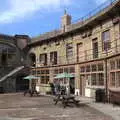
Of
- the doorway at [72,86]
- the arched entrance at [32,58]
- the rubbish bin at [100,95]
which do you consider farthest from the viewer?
the arched entrance at [32,58]

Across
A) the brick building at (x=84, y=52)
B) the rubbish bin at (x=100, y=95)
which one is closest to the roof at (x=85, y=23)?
the brick building at (x=84, y=52)

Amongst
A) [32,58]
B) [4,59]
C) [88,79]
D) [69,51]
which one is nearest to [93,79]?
[88,79]

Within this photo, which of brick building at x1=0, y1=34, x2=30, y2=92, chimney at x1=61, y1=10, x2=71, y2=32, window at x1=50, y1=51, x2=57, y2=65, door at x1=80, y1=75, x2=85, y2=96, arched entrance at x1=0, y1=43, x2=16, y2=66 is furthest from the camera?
arched entrance at x1=0, y1=43, x2=16, y2=66

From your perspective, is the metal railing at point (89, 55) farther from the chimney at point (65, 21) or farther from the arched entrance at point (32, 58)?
the arched entrance at point (32, 58)

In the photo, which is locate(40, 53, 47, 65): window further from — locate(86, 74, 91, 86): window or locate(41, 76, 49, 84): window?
locate(86, 74, 91, 86): window

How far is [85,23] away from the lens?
32906mm

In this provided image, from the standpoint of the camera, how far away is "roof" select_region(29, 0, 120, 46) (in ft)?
86.6

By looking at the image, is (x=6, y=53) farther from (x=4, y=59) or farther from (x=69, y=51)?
(x=69, y=51)

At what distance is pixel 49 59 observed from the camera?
41719 mm

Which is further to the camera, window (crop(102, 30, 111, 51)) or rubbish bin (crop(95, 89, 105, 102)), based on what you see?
window (crop(102, 30, 111, 51))

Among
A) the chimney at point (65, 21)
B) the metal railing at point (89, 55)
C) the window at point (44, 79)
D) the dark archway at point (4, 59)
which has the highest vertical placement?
the chimney at point (65, 21)

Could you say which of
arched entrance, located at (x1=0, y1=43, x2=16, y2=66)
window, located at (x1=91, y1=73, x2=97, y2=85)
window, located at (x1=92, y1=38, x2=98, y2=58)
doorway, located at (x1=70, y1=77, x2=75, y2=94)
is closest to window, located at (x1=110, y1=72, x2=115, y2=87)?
window, located at (x1=91, y1=73, x2=97, y2=85)

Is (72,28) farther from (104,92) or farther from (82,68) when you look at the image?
(104,92)

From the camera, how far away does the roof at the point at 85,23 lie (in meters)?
26.4
